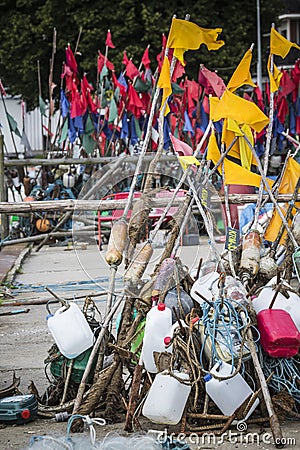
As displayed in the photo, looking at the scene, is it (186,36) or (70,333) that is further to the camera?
(186,36)

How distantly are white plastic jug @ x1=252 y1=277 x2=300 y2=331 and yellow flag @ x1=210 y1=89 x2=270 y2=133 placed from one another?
1162 millimetres

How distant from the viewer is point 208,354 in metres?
5.12

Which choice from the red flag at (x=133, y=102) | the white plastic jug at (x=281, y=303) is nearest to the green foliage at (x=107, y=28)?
the red flag at (x=133, y=102)

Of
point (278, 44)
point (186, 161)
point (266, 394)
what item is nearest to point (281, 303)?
point (266, 394)

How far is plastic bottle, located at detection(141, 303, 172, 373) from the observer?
201 inches

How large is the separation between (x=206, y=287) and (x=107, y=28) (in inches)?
962

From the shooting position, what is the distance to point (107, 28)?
28.9 m

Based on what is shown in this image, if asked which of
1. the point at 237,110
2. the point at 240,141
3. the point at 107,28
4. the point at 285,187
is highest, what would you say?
the point at 237,110

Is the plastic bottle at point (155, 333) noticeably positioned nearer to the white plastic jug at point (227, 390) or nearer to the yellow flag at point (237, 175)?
the white plastic jug at point (227, 390)

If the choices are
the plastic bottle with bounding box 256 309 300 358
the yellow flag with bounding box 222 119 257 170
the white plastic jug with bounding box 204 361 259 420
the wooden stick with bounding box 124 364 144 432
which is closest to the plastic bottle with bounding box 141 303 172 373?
the wooden stick with bounding box 124 364 144 432

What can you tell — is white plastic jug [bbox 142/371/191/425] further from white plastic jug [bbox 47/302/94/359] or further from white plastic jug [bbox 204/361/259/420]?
white plastic jug [bbox 47/302/94/359]

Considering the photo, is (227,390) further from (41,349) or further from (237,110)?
(41,349)

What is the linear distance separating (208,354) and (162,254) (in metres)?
0.83

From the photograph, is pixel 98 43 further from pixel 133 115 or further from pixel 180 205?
pixel 180 205
